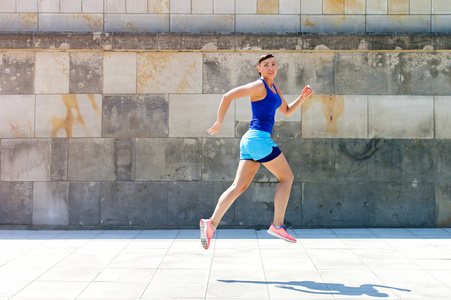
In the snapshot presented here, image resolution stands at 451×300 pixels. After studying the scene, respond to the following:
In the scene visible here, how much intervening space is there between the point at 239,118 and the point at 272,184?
1.19 meters

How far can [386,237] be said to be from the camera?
6.46m

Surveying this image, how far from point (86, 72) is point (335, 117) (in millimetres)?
4096

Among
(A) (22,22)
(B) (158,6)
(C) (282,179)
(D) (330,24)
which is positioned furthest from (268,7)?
(A) (22,22)

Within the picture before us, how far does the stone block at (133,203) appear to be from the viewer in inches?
282

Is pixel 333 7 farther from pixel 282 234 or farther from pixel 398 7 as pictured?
pixel 282 234

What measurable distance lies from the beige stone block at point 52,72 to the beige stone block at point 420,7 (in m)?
5.67

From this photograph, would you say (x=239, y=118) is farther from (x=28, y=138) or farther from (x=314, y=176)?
(x=28, y=138)

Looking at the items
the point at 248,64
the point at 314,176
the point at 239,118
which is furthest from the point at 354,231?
the point at 248,64

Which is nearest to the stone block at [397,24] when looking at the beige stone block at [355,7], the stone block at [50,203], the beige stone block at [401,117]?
the beige stone block at [355,7]

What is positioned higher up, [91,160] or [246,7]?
[246,7]

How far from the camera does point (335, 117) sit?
723 centimetres
